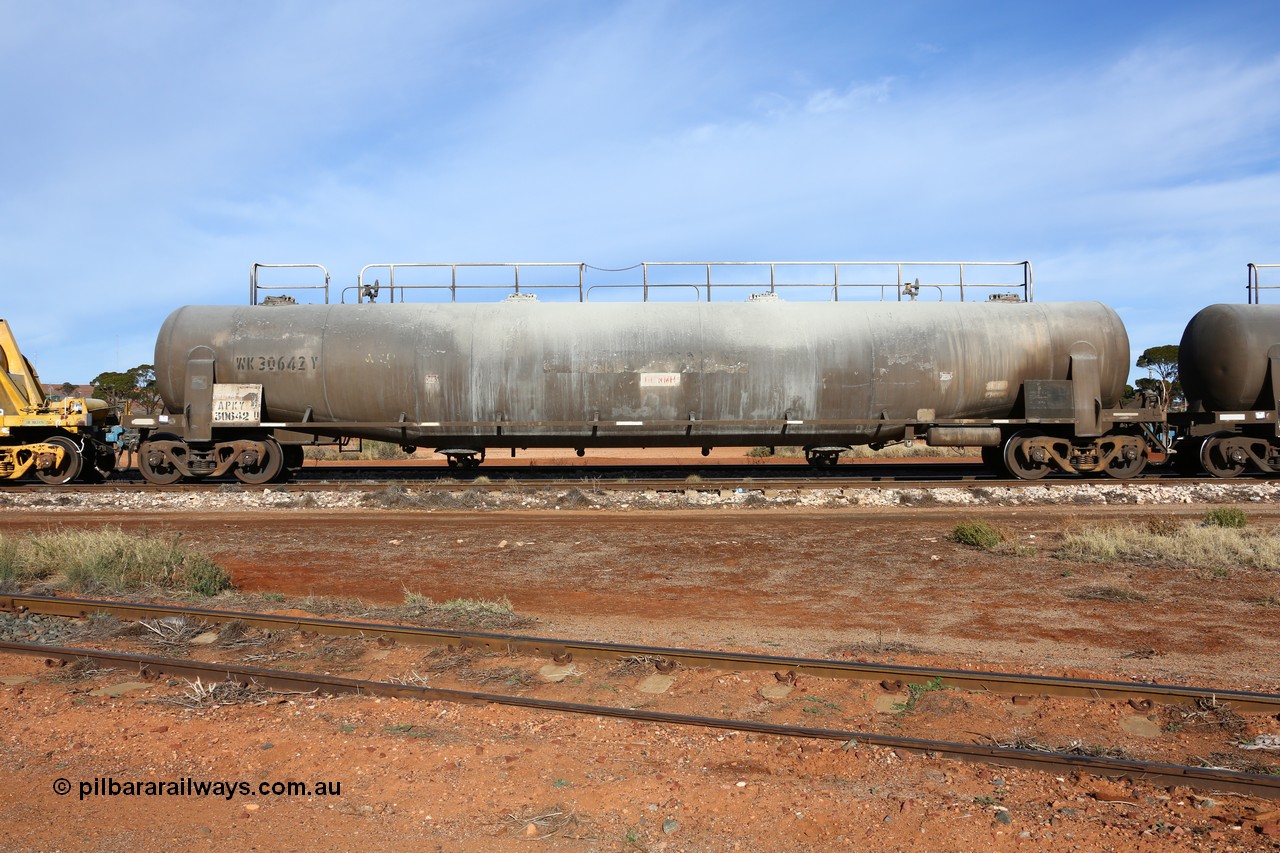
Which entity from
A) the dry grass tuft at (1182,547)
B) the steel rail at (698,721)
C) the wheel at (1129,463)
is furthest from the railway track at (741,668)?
the wheel at (1129,463)

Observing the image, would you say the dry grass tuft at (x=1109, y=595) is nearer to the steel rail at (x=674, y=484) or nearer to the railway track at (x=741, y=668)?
the railway track at (x=741, y=668)

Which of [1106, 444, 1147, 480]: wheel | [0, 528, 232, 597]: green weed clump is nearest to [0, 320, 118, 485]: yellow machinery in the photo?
[0, 528, 232, 597]: green weed clump

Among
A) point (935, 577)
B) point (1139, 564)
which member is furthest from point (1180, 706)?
point (1139, 564)

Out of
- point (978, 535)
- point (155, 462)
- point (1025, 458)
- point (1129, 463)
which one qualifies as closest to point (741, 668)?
point (978, 535)

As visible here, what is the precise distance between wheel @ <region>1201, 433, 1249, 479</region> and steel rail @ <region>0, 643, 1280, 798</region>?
54.5 ft

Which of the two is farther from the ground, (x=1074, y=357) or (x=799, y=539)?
(x=1074, y=357)

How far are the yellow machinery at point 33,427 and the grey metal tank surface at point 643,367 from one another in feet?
9.89

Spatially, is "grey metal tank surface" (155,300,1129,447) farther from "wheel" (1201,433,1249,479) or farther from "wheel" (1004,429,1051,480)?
"wheel" (1201,433,1249,479)

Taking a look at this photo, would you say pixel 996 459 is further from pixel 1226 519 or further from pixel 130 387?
pixel 130 387

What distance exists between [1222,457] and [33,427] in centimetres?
2629

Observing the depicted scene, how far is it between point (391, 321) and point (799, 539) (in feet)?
32.9

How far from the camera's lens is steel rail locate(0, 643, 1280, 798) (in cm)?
450

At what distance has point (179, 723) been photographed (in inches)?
225

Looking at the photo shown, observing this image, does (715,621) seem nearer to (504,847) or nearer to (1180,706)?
(1180,706)
